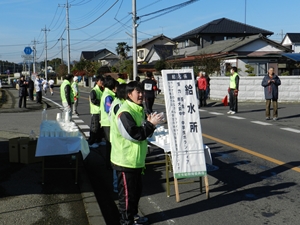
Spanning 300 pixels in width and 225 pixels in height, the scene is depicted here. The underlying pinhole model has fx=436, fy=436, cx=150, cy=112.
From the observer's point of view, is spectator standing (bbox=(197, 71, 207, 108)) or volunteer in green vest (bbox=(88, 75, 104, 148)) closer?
volunteer in green vest (bbox=(88, 75, 104, 148))

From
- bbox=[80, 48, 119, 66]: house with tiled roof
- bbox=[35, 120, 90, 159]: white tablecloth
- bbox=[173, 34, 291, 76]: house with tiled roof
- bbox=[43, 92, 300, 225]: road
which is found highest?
bbox=[80, 48, 119, 66]: house with tiled roof

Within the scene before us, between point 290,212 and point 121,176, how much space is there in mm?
2371

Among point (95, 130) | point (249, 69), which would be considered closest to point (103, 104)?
point (95, 130)

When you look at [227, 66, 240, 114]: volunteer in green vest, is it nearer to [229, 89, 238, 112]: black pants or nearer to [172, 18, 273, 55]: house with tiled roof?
[229, 89, 238, 112]: black pants

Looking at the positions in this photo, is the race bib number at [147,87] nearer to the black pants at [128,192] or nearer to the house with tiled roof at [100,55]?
the black pants at [128,192]

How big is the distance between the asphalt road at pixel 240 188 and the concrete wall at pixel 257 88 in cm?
1198

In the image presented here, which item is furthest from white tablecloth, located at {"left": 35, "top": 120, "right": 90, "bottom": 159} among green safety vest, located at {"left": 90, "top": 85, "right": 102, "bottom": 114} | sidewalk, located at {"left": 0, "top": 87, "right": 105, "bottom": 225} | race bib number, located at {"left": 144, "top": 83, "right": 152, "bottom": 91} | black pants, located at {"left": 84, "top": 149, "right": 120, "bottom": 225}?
race bib number, located at {"left": 144, "top": 83, "right": 152, "bottom": 91}

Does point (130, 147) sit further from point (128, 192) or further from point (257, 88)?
point (257, 88)

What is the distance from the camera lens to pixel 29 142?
8.37 m

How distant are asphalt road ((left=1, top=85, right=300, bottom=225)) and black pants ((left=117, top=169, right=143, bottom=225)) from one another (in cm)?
59

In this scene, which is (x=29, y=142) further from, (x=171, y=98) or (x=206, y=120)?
(x=206, y=120)

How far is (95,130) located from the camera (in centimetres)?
1042

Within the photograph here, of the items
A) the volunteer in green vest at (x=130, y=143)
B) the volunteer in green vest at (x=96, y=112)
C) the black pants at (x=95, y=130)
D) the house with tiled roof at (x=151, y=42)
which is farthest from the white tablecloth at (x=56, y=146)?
the house with tiled roof at (x=151, y=42)

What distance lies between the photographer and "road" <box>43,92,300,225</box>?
5.63 metres
